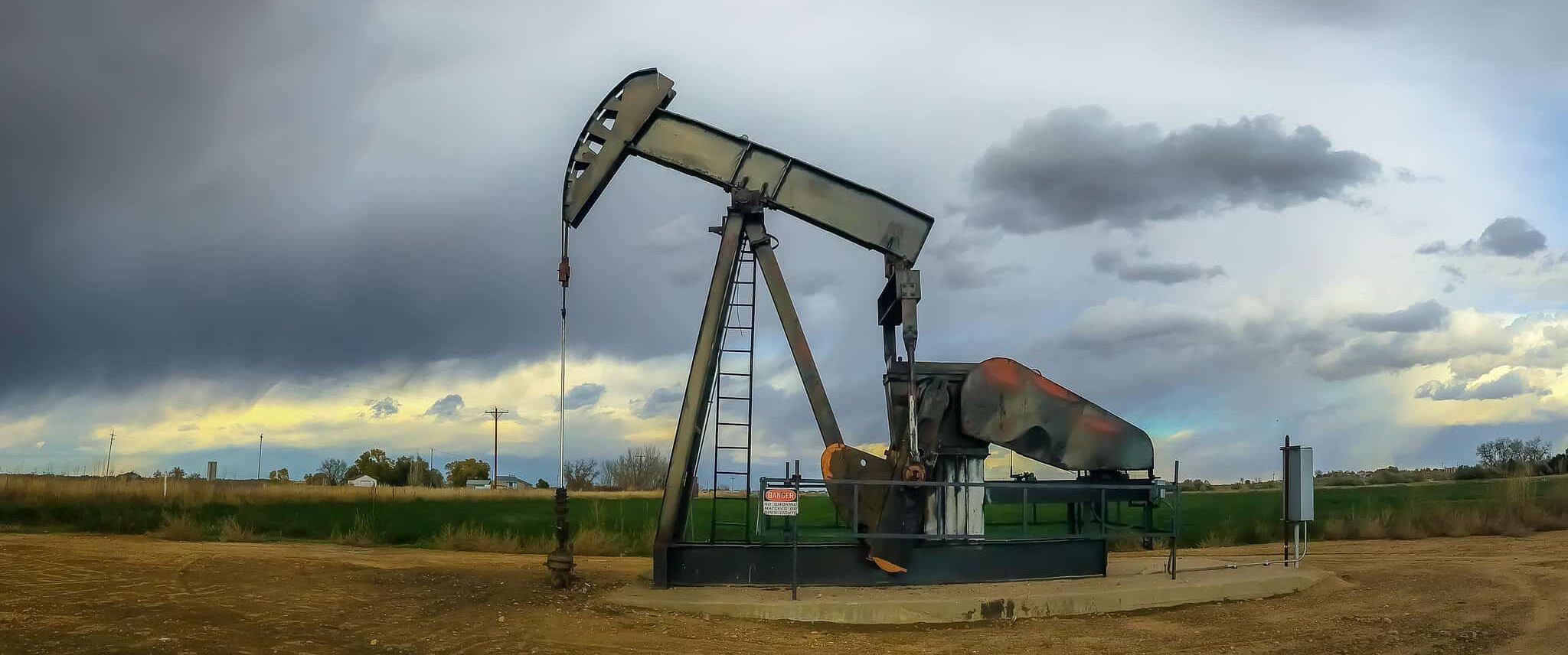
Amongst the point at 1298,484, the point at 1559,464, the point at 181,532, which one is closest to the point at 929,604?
the point at 1298,484

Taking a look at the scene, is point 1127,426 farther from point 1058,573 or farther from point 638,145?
point 638,145

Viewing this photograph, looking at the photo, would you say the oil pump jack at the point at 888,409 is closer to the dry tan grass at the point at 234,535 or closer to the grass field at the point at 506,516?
the grass field at the point at 506,516

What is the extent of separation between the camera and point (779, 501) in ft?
33.5

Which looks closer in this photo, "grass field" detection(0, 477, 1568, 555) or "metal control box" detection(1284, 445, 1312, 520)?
"metal control box" detection(1284, 445, 1312, 520)

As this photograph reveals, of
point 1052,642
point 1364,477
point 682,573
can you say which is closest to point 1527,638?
point 1052,642

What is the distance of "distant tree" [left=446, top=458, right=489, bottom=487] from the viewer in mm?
80750

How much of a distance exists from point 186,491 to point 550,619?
27871mm

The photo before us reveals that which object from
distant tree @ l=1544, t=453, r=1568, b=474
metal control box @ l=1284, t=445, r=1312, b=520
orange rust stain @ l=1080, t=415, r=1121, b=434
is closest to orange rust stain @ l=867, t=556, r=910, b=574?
orange rust stain @ l=1080, t=415, r=1121, b=434

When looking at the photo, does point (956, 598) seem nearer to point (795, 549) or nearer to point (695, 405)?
point (795, 549)

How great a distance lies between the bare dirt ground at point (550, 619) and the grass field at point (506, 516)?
5.55 ft

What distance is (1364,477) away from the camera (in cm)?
6172

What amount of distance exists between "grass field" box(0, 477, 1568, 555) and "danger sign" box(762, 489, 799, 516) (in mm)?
865

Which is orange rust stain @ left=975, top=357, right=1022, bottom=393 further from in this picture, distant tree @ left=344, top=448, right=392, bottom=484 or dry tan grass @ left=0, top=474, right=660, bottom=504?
distant tree @ left=344, top=448, right=392, bottom=484

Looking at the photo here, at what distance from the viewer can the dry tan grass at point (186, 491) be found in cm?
2985
